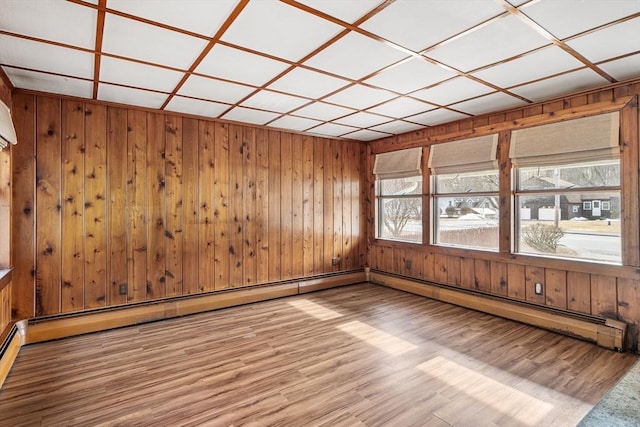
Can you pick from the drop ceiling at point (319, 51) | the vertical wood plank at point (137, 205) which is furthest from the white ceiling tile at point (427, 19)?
the vertical wood plank at point (137, 205)

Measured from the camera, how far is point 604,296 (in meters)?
3.35

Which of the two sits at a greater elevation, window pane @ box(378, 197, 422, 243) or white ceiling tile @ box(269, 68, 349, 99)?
white ceiling tile @ box(269, 68, 349, 99)

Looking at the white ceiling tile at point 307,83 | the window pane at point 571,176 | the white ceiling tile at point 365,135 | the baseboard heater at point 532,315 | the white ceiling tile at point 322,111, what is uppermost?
the white ceiling tile at point 365,135

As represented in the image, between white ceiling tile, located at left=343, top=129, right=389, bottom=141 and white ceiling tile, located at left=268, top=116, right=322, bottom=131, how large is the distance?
86 centimetres

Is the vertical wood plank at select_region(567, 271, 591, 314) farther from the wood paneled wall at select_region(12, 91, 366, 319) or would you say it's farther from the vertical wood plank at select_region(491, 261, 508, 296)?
the wood paneled wall at select_region(12, 91, 366, 319)

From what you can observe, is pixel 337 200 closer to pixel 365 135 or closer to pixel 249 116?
pixel 365 135

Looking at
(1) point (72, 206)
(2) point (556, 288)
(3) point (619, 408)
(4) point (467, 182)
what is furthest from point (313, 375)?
(4) point (467, 182)

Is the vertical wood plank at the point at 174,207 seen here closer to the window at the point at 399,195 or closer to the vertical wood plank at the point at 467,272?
the window at the point at 399,195

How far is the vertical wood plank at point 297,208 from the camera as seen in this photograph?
5258 millimetres

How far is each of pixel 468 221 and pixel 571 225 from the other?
1209 mm

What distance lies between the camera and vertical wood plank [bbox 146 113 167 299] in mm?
4062

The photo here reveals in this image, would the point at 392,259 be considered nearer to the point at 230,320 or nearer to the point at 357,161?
the point at 357,161

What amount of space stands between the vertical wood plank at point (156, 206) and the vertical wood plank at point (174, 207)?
0.05m

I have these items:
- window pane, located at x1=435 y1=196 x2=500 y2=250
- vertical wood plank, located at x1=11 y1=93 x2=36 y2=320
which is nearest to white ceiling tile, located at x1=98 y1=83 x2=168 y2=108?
vertical wood plank, located at x1=11 y1=93 x2=36 y2=320
